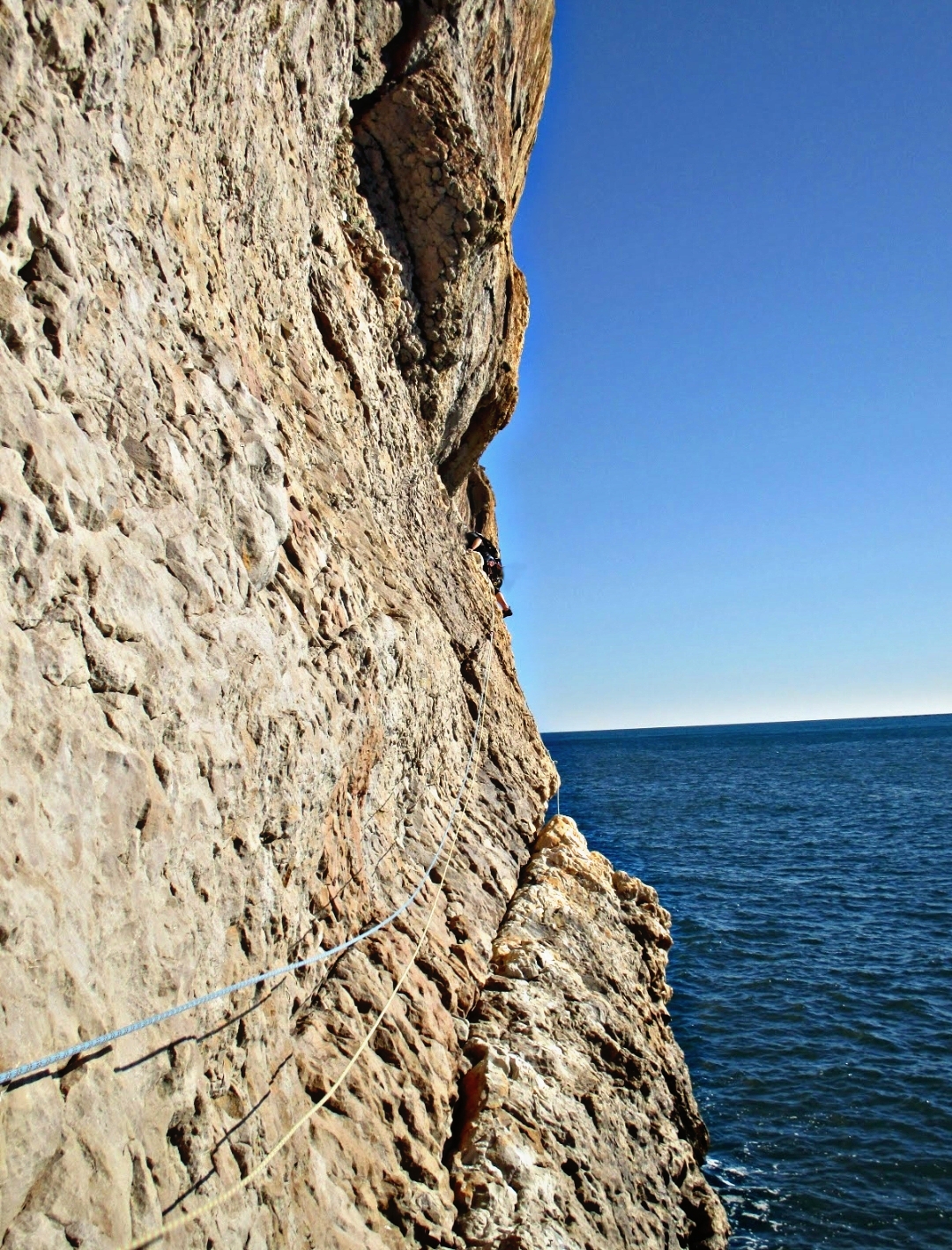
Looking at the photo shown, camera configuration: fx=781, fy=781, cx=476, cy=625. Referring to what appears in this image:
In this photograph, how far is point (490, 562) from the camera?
23.5 metres

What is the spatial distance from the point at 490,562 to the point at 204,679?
18.5 meters

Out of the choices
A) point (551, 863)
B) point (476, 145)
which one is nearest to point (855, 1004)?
point (551, 863)

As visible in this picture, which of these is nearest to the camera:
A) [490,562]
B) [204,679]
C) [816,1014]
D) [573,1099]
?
[204,679]

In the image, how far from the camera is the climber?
911 inches

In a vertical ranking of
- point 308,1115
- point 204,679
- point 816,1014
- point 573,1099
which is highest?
point 204,679

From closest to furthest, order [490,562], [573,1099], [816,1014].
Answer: [573,1099]
[816,1014]
[490,562]

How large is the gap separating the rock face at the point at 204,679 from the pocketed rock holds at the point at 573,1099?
34 cm

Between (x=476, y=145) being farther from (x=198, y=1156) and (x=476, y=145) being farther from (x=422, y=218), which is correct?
(x=198, y=1156)

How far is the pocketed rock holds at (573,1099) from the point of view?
6949 mm

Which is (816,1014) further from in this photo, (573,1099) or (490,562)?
(490,562)

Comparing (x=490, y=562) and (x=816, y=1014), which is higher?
(x=490, y=562)

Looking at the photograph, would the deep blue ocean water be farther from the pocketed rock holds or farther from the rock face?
the rock face

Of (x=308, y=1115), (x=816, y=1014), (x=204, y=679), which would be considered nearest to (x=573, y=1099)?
(x=308, y=1115)

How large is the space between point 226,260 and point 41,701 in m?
5.80
